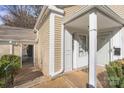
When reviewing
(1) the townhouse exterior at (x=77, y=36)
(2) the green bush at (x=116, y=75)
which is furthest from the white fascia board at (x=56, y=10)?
(2) the green bush at (x=116, y=75)

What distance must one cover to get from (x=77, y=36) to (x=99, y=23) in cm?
118

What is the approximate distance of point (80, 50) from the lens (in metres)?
6.02

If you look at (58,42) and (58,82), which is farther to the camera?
(58,42)

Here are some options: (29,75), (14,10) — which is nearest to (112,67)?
(29,75)

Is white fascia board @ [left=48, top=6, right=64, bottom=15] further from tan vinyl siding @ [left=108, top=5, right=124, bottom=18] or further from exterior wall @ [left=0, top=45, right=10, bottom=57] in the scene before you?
exterior wall @ [left=0, top=45, right=10, bottom=57]

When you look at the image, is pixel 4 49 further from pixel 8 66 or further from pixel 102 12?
pixel 102 12

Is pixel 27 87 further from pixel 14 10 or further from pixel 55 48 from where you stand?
pixel 14 10

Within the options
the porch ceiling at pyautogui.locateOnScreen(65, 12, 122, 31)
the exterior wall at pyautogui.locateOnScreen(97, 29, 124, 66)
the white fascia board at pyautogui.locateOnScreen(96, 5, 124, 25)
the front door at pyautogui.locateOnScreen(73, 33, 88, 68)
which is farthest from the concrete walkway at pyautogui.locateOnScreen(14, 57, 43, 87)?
the white fascia board at pyautogui.locateOnScreen(96, 5, 124, 25)

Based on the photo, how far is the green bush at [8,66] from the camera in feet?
12.4

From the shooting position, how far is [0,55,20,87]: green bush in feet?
12.4

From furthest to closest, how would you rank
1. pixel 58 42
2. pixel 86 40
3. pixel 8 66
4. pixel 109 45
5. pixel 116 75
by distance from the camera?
pixel 86 40 → pixel 109 45 → pixel 58 42 → pixel 8 66 → pixel 116 75

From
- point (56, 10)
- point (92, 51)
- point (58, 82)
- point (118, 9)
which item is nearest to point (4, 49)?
point (58, 82)

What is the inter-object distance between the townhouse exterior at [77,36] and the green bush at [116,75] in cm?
44

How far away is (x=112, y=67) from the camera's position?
11.9ft
